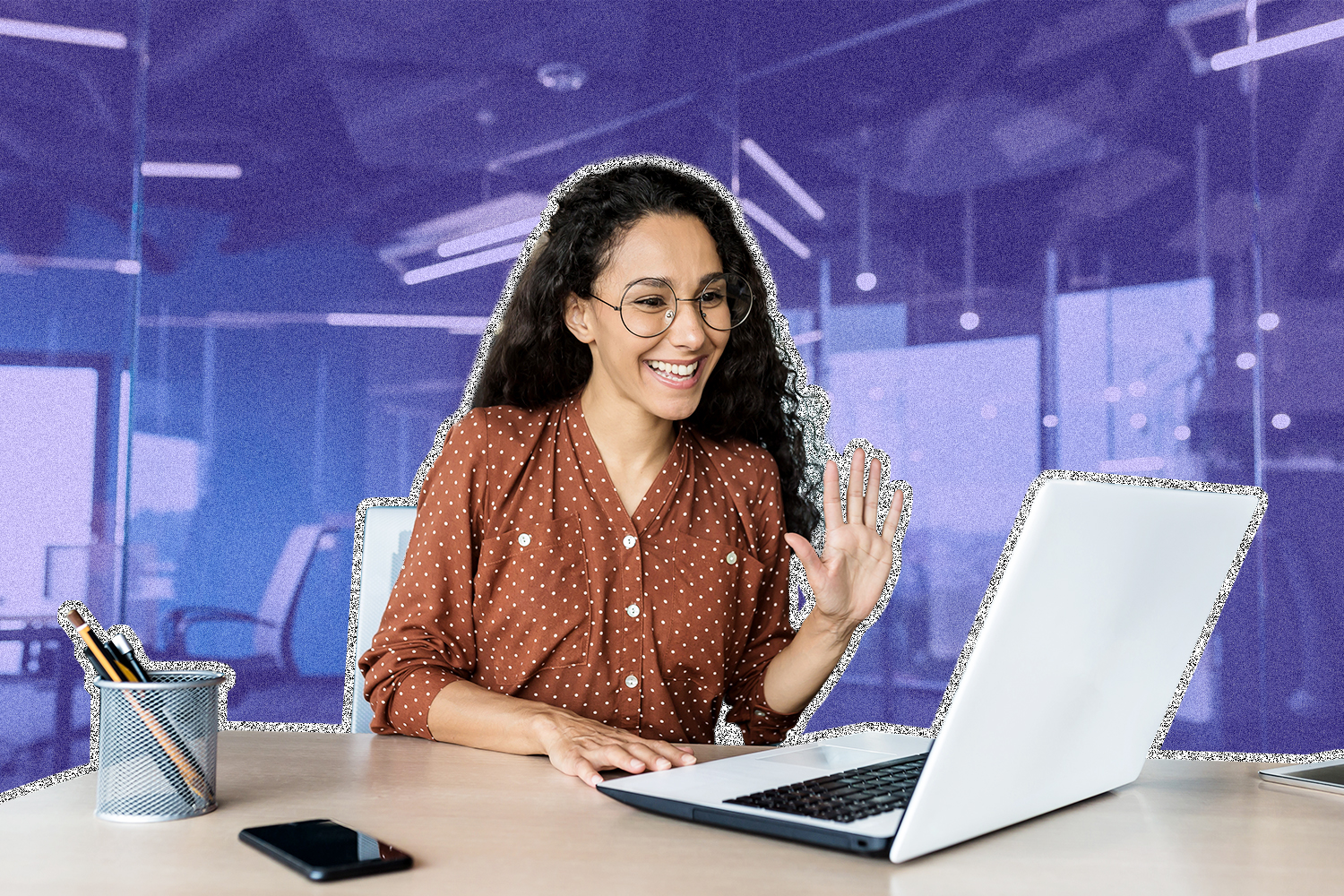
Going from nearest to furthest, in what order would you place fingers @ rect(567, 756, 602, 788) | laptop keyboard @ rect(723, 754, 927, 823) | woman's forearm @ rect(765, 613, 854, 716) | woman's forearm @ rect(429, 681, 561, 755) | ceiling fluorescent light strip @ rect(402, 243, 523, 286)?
laptop keyboard @ rect(723, 754, 927, 823)
fingers @ rect(567, 756, 602, 788)
woman's forearm @ rect(429, 681, 561, 755)
woman's forearm @ rect(765, 613, 854, 716)
ceiling fluorescent light strip @ rect(402, 243, 523, 286)

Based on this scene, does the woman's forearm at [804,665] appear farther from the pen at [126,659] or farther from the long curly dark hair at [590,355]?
the pen at [126,659]

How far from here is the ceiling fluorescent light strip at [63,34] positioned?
267 centimetres

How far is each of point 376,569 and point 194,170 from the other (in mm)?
1651

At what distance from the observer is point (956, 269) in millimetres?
2695

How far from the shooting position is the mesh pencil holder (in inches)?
29.3

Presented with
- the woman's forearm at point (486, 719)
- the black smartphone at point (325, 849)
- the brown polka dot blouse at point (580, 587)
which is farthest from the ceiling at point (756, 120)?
the black smartphone at point (325, 849)

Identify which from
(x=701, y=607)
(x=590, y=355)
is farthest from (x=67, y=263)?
(x=701, y=607)

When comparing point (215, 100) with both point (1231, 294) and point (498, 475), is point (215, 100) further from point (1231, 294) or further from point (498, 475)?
point (1231, 294)

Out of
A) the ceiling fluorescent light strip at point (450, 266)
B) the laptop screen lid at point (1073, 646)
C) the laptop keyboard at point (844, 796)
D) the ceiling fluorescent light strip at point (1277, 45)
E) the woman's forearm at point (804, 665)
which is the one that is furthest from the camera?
the ceiling fluorescent light strip at point (450, 266)

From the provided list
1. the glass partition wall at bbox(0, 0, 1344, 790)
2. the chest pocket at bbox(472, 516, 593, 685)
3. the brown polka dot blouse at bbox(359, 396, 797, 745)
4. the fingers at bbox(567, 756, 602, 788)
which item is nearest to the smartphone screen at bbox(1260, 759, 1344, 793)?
the fingers at bbox(567, 756, 602, 788)

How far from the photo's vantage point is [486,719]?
112 cm

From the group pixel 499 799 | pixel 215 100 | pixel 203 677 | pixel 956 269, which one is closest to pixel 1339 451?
pixel 956 269

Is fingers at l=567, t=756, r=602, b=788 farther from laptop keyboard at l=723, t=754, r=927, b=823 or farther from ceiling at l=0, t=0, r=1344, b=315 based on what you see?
ceiling at l=0, t=0, r=1344, b=315

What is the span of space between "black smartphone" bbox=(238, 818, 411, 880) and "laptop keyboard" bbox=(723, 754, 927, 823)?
0.79ft
